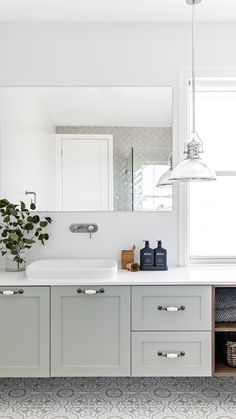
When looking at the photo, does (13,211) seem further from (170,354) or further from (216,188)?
(216,188)

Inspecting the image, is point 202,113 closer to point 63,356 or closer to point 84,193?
point 84,193

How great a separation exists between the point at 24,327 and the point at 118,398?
2.50 feet

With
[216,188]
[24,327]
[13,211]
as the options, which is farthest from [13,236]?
[216,188]

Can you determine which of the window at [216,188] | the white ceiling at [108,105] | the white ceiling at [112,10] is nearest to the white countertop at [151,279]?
the window at [216,188]

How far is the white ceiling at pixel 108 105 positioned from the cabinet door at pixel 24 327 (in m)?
1.27

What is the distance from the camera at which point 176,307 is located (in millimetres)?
2158

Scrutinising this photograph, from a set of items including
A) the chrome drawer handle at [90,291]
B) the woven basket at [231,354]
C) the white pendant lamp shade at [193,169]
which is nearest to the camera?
the white pendant lamp shade at [193,169]

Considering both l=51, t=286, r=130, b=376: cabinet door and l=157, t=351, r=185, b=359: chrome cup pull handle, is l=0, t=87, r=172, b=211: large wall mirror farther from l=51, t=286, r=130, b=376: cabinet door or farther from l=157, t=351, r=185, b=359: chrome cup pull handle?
l=157, t=351, r=185, b=359: chrome cup pull handle

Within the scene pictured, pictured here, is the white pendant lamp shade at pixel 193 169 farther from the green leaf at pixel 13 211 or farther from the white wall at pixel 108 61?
the green leaf at pixel 13 211

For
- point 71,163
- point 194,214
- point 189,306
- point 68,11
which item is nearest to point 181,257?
point 194,214

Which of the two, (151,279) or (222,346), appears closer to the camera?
(151,279)

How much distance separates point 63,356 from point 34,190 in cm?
117

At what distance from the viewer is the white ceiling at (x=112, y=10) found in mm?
2457

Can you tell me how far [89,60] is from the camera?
8.86ft
